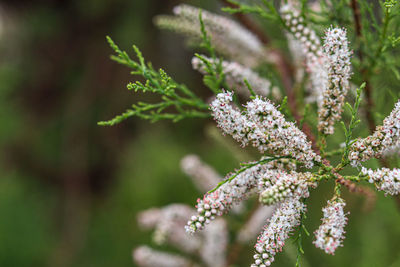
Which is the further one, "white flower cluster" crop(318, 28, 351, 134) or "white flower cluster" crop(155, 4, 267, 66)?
"white flower cluster" crop(155, 4, 267, 66)

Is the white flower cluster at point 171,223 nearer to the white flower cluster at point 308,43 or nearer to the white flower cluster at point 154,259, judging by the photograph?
the white flower cluster at point 154,259

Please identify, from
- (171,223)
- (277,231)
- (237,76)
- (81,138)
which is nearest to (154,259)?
(171,223)

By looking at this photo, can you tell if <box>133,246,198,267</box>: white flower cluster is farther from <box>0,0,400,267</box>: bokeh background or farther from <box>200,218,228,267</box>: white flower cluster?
<box>0,0,400,267</box>: bokeh background

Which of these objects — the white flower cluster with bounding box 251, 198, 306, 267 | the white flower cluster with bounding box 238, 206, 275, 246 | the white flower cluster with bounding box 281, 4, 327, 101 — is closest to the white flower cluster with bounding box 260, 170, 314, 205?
the white flower cluster with bounding box 251, 198, 306, 267

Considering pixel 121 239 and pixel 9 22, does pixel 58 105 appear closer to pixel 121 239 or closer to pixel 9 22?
pixel 9 22

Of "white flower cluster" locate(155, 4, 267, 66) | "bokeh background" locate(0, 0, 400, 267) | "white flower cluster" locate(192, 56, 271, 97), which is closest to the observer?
"white flower cluster" locate(192, 56, 271, 97)

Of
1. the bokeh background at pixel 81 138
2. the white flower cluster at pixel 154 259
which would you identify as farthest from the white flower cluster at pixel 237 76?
the bokeh background at pixel 81 138

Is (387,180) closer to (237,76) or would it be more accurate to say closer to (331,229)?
(331,229)
